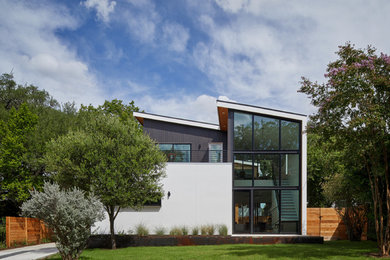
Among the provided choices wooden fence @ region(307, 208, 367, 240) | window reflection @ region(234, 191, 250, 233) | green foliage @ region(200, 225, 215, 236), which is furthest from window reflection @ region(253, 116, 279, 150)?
green foliage @ region(200, 225, 215, 236)

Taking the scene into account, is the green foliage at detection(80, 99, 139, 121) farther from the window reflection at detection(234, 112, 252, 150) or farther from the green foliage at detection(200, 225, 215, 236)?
the green foliage at detection(200, 225, 215, 236)

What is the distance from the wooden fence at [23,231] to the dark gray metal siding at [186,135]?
8591mm

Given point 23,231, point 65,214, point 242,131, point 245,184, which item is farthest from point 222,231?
point 65,214

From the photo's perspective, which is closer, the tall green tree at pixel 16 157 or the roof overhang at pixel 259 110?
the roof overhang at pixel 259 110

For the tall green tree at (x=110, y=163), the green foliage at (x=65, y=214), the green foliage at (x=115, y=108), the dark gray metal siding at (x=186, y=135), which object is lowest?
the green foliage at (x=65, y=214)

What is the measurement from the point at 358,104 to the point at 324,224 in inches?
423

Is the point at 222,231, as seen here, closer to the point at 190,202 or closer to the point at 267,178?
the point at 190,202

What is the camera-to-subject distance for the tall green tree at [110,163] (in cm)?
1475

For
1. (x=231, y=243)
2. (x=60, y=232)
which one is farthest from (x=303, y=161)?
(x=60, y=232)

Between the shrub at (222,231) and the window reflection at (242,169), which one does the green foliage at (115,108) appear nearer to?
the window reflection at (242,169)

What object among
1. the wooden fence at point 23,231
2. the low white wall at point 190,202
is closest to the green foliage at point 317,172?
the low white wall at point 190,202

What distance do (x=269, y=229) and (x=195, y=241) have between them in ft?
16.0

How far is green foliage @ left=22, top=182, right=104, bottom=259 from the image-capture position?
33.5 ft

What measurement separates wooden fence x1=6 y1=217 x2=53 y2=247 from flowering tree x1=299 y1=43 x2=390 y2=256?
1228cm
